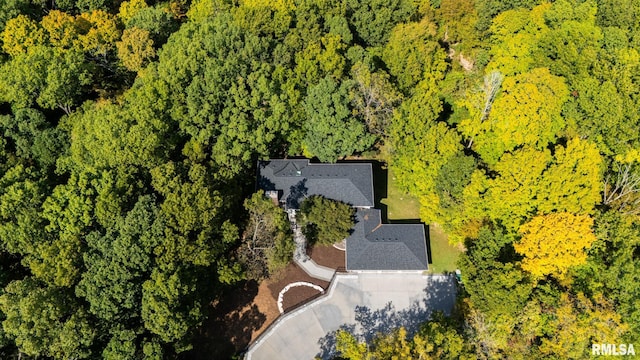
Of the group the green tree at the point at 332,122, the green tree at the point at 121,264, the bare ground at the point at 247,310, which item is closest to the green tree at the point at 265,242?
the bare ground at the point at 247,310

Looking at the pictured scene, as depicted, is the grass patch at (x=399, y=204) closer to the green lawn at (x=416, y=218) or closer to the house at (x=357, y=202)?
the green lawn at (x=416, y=218)

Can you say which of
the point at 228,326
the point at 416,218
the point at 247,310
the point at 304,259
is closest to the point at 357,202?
the point at 416,218

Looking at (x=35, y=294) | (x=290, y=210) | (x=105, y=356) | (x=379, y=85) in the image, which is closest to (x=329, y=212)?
(x=290, y=210)

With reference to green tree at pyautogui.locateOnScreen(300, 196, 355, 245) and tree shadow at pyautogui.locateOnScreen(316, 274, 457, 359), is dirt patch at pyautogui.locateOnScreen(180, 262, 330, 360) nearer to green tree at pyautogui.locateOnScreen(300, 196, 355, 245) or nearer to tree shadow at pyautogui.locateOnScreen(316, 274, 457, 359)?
tree shadow at pyautogui.locateOnScreen(316, 274, 457, 359)

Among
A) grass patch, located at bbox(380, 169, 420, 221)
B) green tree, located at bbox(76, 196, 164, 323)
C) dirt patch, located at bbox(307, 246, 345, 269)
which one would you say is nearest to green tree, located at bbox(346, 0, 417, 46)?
grass patch, located at bbox(380, 169, 420, 221)

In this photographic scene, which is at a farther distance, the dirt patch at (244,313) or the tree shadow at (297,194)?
the tree shadow at (297,194)
